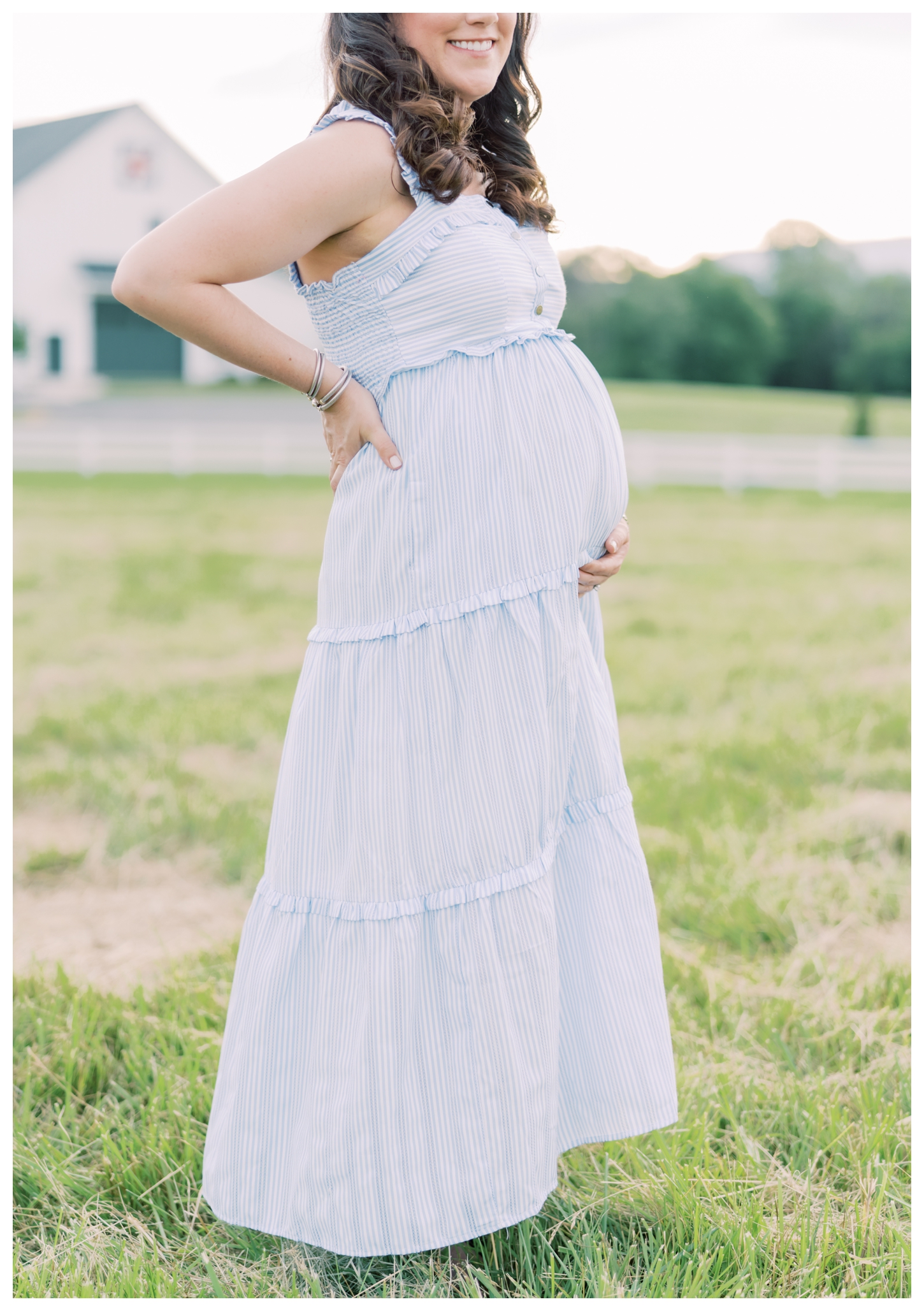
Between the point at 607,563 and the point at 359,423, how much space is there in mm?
423

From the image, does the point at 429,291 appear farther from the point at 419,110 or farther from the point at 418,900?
the point at 418,900

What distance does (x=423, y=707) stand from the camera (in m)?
1.46

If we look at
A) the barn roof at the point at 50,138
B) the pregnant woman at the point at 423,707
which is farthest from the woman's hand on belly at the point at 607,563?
the barn roof at the point at 50,138

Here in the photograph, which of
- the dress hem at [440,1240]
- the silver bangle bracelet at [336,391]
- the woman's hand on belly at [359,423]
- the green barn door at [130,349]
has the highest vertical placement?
the green barn door at [130,349]

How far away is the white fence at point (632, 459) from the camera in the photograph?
1558cm

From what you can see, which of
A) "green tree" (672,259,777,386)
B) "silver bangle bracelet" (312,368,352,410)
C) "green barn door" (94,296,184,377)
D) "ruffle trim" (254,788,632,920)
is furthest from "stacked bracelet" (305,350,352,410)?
"green tree" (672,259,777,386)

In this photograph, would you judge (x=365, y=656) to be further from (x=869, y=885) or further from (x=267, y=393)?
(x=267, y=393)

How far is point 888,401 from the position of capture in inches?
1058

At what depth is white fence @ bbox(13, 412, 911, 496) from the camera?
1558cm

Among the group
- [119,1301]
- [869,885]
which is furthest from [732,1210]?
[869,885]

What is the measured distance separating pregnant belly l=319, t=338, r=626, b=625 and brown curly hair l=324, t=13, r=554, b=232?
0.24m

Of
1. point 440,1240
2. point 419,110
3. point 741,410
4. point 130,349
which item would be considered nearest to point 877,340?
point 741,410

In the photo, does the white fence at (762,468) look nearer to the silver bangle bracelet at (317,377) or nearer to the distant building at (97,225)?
the silver bangle bracelet at (317,377)

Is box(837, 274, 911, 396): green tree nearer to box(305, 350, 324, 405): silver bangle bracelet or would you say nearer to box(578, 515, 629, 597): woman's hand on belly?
box(578, 515, 629, 597): woman's hand on belly
